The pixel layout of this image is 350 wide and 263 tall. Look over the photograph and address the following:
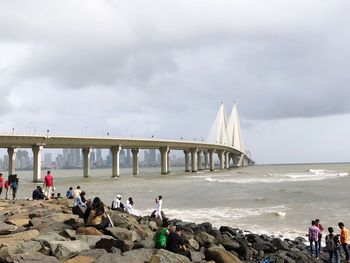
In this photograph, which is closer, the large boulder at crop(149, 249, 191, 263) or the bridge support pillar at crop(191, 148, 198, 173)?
the large boulder at crop(149, 249, 191, 263)

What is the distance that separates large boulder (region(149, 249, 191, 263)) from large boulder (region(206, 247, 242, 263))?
1802 mm

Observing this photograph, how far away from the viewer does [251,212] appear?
87.4 feet

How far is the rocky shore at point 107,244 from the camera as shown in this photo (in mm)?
9391

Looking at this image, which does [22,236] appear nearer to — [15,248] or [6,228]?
[15,248]

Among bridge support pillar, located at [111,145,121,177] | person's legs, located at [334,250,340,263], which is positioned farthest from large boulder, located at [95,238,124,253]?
bridge support pillar, located at [111,145,121,177]

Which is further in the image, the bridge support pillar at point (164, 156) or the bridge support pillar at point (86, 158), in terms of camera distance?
the bridge support pillar at point (164, 156)

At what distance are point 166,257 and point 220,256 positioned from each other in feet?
8.29

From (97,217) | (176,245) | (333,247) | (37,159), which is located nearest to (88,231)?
(97,217)

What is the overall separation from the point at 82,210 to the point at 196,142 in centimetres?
9222

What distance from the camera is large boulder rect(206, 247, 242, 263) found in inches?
445

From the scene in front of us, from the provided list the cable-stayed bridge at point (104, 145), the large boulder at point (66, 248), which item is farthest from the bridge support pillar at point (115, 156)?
the large boulder at point (66, 248)

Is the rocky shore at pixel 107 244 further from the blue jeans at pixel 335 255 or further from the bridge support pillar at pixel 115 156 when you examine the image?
the bridge support pillar at pixel 115 156

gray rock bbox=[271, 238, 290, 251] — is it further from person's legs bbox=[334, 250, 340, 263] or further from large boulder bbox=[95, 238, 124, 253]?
large boulder bbox=[95, 238, 124, 253]

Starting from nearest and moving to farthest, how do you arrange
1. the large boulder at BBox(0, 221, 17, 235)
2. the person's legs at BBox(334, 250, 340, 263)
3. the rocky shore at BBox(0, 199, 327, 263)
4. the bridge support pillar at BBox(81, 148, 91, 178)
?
the rocky shore at BBox(0, 199, 327, 263) → the large boulder at BBox(0, 221, 17, 235) → the person's legs at BBox(334, 250, 340, 263) → the bridge support pillar at BBox(81, 148, 91, 178)
